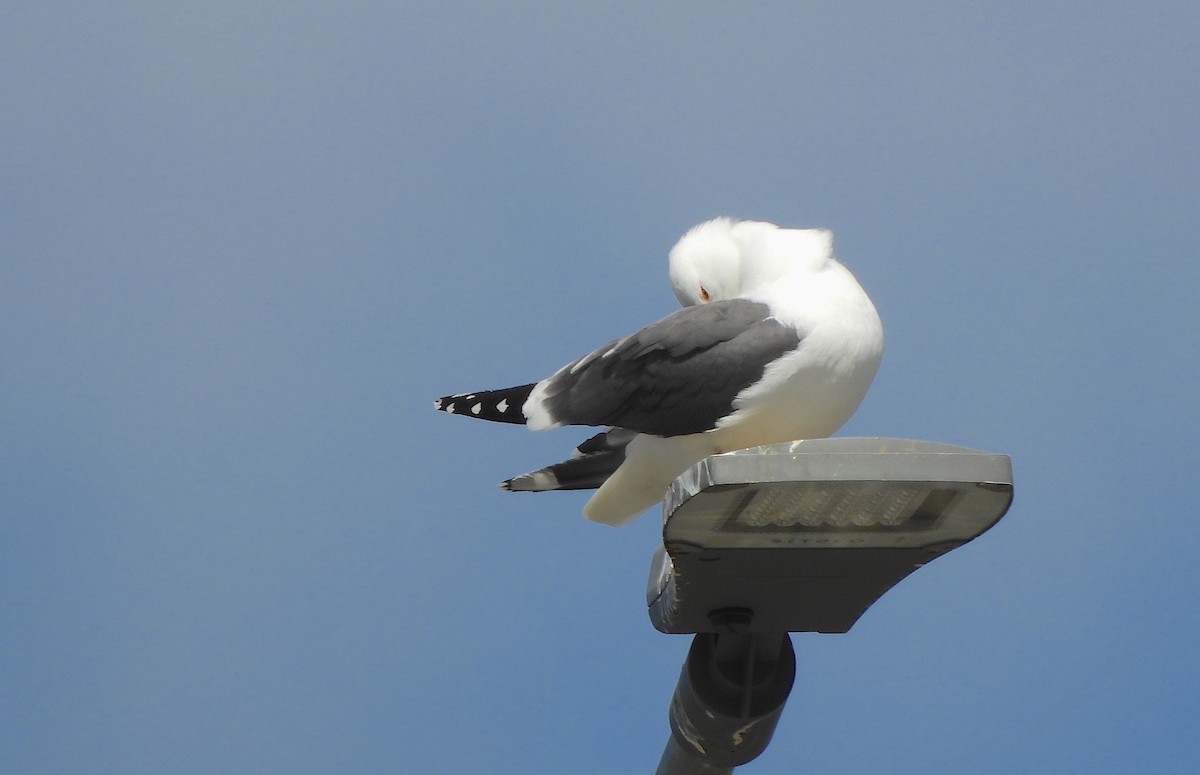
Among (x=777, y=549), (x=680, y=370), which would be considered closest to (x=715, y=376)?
(x=680, y=370)

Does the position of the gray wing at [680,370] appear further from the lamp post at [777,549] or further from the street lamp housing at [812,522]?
the street lamp housing at [812,522]

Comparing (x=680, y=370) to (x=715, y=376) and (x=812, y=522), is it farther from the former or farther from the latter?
(x=812, y=522)

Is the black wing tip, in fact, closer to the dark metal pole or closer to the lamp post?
the lamp post

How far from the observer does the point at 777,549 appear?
2.12m

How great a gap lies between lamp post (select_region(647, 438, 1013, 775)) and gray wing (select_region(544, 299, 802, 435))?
0.31m

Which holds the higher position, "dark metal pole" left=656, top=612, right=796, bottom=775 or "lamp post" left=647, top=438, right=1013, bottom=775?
"lamp post" left=647, top=438, right=1013, bottom=775

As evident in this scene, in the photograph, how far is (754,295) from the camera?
2807 mm

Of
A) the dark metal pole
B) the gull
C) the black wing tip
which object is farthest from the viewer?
the black wing tip

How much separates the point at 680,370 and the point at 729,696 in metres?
0.68

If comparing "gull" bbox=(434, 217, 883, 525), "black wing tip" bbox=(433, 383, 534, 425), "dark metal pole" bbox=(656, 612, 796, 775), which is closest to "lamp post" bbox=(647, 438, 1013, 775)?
"dark metal pole" bbox=(656, 612, 796, 775)

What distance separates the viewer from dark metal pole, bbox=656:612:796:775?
236 cm

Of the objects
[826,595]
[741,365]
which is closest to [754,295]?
[741,365]

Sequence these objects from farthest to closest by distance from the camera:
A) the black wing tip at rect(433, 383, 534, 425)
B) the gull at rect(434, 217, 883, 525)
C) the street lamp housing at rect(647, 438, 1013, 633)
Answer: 1. the black wing tip at rect(433, 383, 534, 425)
2. the gull at rect(434, 217, 883, 525)
3. the street lamp housing at rect(647, 438, 1013, 633)

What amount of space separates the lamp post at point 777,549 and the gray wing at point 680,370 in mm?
314
